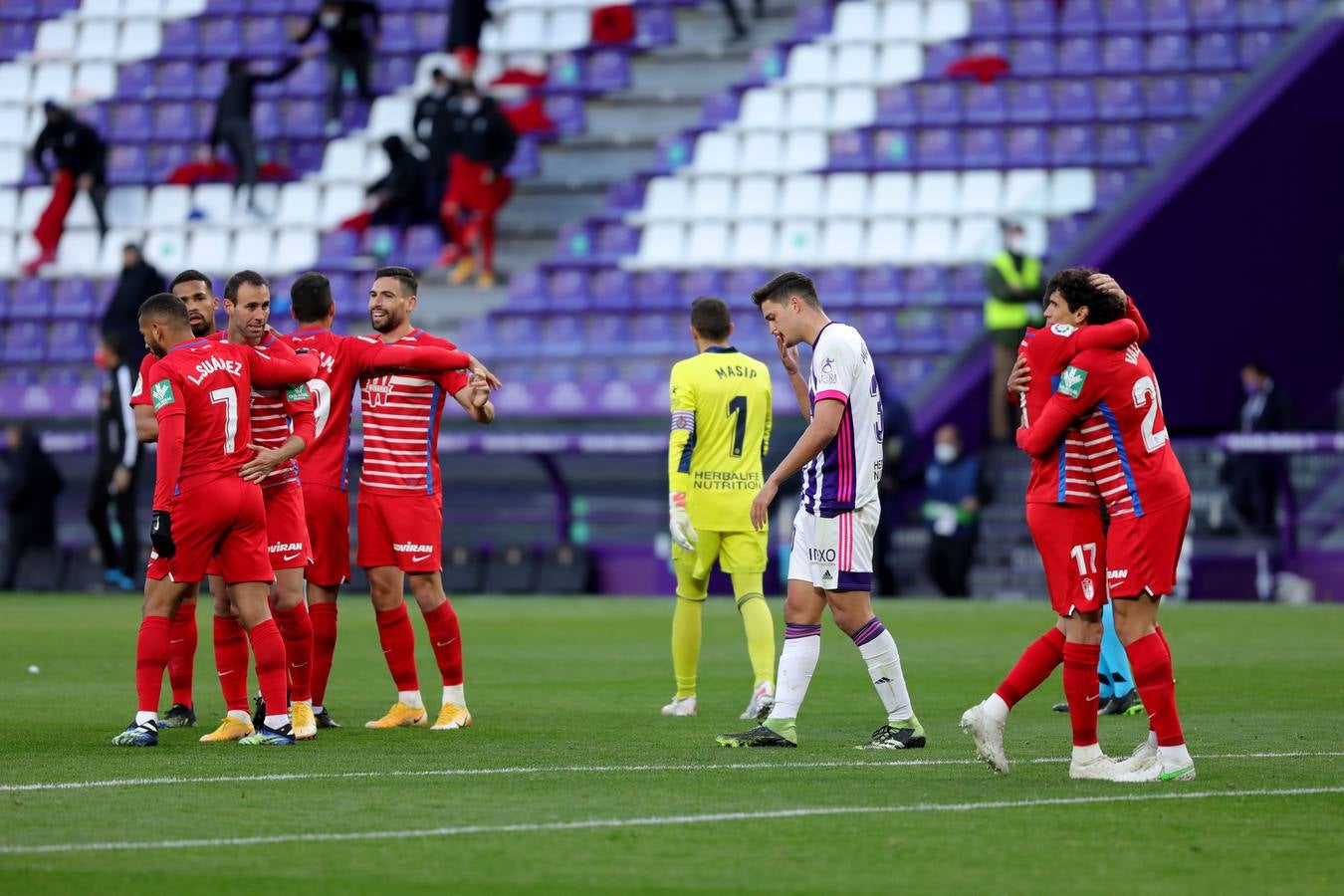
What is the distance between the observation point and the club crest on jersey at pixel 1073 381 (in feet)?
26.2

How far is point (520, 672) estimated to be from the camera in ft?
44.1

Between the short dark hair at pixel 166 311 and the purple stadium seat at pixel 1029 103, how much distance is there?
1669 cm

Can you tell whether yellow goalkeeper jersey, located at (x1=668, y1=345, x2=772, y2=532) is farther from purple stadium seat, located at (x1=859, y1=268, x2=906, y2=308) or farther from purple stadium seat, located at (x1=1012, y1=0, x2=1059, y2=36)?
purple stadium seat, located at (x1=1012, y1=0, x2=1059, y2=36)

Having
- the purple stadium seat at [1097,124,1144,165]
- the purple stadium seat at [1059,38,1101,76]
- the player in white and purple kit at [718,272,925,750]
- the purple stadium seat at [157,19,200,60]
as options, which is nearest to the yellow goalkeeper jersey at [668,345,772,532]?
the player in white and purple kit at [718,272,925,750]

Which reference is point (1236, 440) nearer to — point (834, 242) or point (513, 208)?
point (834, 242)

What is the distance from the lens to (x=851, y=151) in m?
25.6

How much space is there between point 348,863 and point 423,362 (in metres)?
4.19

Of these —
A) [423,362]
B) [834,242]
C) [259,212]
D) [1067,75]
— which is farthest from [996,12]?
[423,362]

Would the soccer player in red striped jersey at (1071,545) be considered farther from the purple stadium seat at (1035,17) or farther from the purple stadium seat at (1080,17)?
the purple stadium seat at (1035,17)

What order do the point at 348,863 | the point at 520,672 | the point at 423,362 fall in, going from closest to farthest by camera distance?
the point at 348,863, the point at 423,362, the point at 520,672

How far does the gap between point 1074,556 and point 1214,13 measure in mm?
18017

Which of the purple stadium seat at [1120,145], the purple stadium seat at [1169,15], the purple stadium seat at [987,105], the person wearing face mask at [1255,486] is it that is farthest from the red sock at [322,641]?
the purple stadium seat at [1169,15]

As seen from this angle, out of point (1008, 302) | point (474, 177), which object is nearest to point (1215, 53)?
point (1008, 302)

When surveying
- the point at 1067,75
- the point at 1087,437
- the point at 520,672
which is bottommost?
the point at 520,672
